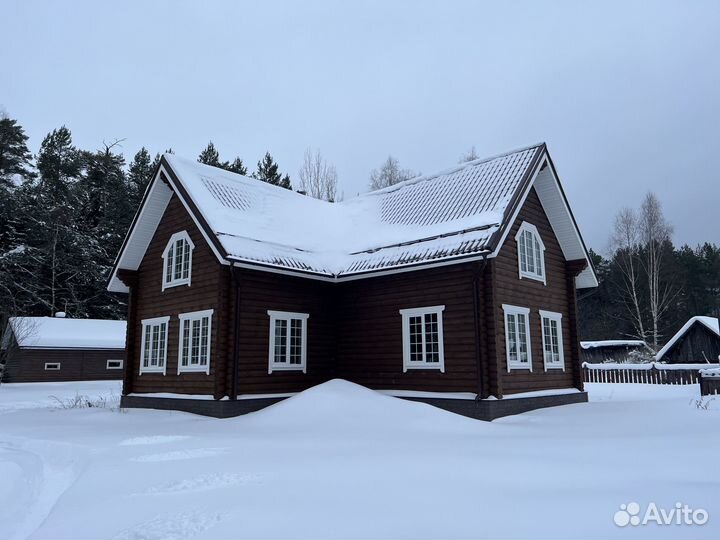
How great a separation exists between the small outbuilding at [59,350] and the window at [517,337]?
31.0 m

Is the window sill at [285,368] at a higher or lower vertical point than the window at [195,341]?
lower

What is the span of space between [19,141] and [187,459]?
5064 cm

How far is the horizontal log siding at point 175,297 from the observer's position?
1616 cm

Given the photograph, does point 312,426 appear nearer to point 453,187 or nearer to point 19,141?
point 453,187

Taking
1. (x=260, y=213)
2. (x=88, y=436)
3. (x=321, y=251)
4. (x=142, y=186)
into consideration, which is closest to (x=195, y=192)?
(x=260, y=213)

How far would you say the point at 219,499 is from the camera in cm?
634

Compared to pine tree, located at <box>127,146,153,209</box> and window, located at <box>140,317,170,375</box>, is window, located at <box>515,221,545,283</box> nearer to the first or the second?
window, located at <box>140,317,170,375</box>

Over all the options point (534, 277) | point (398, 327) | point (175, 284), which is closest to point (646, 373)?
point (534, 277)

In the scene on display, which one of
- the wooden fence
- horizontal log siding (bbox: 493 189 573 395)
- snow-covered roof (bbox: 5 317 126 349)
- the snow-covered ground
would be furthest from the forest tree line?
the snow-covered ground

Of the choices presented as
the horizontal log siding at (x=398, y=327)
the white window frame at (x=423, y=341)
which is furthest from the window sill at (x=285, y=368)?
the white window frame at (x=423, y=341)

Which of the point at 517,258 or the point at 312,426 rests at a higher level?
the point at 517,258

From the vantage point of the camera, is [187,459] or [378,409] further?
[378,409]

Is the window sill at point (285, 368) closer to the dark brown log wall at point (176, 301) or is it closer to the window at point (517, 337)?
the dark brown log wall at point (176, 301)

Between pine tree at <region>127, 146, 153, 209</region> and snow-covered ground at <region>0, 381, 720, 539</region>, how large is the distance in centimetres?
3983
